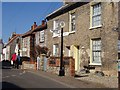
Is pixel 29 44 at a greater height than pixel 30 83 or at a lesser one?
greater

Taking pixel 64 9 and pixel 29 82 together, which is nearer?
pixel 29 82

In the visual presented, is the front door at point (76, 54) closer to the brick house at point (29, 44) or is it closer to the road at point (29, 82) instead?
the road at point (29, 82)

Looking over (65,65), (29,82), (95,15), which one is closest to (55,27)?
(95,15)

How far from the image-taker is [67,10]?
28016mm

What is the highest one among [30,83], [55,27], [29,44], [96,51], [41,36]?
[55,27]

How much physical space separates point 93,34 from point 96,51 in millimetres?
1287

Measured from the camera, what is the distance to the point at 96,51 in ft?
75.0

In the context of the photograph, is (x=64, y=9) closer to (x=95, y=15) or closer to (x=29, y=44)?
(x=95, y=15)

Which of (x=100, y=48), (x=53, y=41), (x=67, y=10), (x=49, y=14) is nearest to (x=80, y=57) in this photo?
(x=100, y=48)

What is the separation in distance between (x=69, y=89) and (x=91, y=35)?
9635mm

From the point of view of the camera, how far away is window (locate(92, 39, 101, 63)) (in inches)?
884

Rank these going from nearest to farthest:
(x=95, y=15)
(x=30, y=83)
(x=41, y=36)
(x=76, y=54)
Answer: (x=30, y=83) < (x=95, y=15) < (x=76, y=54) < (x=41, y=36)

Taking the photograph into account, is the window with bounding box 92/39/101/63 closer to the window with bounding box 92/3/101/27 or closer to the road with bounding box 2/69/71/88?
the window with bounding box 92/3/101/27

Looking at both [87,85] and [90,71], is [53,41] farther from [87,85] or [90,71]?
[87,85]
